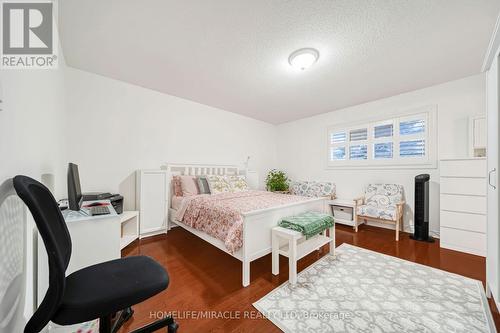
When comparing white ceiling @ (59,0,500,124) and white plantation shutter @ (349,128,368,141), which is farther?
white plantation shutter @ (349,128,368,141)

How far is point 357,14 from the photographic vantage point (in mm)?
1675

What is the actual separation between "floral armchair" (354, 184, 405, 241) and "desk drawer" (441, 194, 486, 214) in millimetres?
554

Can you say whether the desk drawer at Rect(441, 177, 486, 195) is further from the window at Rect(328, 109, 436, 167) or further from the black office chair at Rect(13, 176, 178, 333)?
the black office chair at Rect(13, 176, 178, 333)

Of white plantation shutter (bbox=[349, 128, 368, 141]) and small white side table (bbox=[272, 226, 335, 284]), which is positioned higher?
white plantation shutter (bbox=[349, 128, 368, 141])

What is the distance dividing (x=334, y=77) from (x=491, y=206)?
7.31 feet

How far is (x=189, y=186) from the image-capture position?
322cm

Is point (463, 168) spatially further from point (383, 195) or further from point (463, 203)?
point (383, 195)

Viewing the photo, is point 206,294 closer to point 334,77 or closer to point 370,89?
point 334,77

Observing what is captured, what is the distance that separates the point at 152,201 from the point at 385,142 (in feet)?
14.6

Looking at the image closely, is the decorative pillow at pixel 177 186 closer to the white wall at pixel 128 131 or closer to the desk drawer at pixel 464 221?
the white wall at pixel 128 131

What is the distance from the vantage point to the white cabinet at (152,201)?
9.57 ft

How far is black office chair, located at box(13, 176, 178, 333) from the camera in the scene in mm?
676

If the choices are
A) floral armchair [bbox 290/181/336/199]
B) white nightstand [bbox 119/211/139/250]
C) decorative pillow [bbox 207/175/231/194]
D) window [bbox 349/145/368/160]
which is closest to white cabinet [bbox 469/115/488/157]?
window [bbox 349/145/368/160]

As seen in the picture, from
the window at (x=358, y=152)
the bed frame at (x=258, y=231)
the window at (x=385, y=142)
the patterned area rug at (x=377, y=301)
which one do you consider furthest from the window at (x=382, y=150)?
the patterned area rug at (x=377, y=301)
